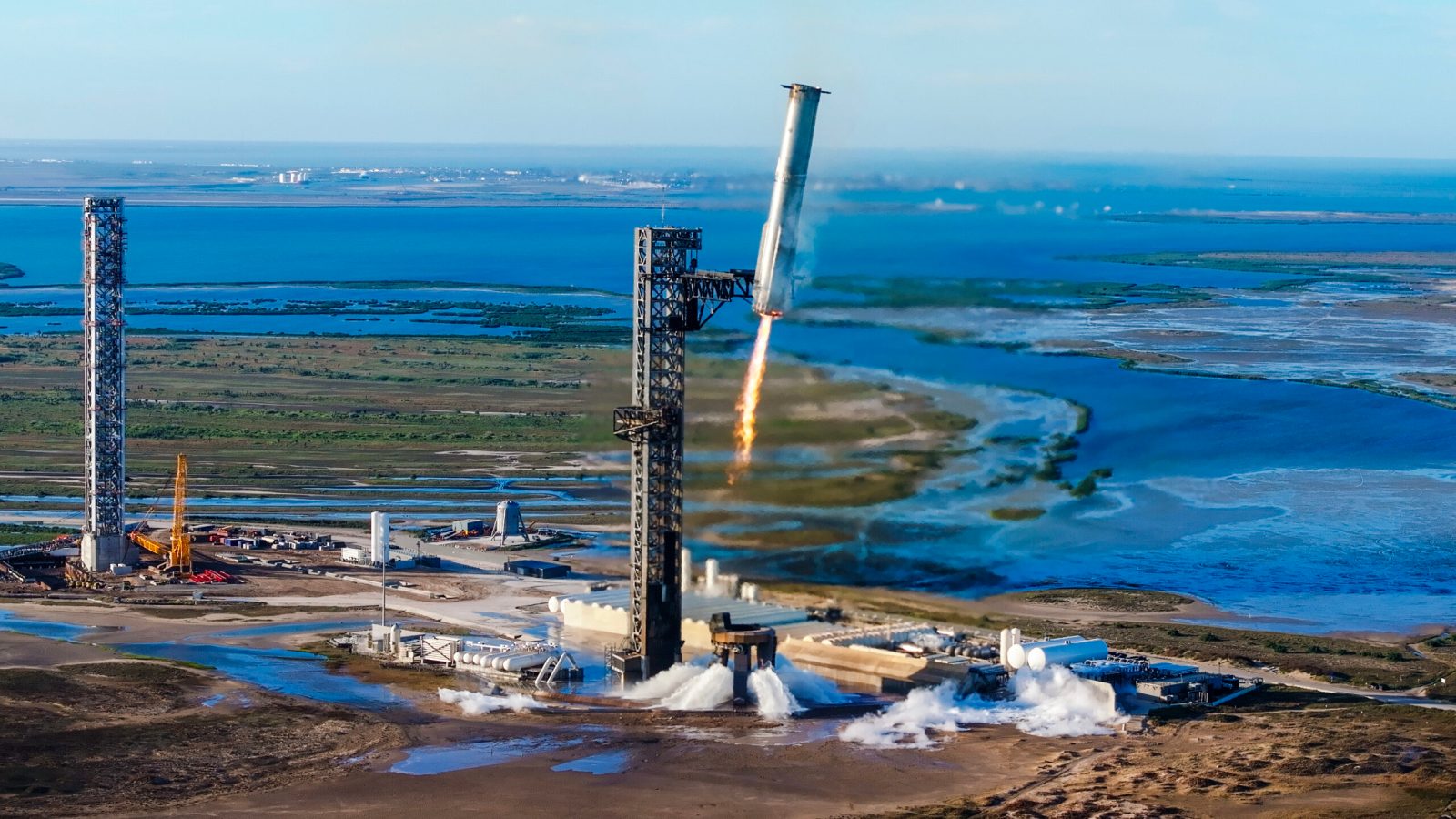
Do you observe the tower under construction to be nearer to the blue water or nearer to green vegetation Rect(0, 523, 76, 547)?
green vegetation Rect(0, 523, 76, 547)

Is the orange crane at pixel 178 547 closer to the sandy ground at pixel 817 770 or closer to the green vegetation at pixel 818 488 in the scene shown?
the sandy ground at pixel 817 770

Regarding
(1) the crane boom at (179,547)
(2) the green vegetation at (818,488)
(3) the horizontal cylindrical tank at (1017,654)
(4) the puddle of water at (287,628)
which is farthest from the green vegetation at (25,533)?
(3) the horizontal cylindrical tank at (1017,654)

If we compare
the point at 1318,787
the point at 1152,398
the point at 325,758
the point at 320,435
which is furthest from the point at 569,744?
the point at 1152,398

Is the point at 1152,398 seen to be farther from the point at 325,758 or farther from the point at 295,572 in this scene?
the point at 325,758

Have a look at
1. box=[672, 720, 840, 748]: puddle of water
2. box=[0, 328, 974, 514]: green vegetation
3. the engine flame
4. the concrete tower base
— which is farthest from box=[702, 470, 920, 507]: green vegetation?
the concrete tower base

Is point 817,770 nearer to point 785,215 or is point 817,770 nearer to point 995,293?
point 785,215

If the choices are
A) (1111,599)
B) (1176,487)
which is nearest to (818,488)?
(1111,599)
